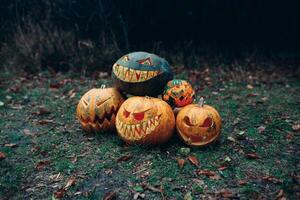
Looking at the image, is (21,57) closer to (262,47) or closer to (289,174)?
(262,47)

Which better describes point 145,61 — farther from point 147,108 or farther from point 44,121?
point 44,121

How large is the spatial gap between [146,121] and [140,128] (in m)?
0.10

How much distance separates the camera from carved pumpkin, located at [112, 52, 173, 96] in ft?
14.6

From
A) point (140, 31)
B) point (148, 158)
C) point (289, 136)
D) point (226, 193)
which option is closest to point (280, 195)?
point (226, 193)

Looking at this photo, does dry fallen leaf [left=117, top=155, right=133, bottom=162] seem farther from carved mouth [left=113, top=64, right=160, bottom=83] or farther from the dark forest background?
the dark forest background

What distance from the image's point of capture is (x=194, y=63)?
9.02m

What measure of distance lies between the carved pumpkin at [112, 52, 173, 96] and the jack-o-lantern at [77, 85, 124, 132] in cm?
20

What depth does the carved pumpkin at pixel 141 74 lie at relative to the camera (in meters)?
4.46

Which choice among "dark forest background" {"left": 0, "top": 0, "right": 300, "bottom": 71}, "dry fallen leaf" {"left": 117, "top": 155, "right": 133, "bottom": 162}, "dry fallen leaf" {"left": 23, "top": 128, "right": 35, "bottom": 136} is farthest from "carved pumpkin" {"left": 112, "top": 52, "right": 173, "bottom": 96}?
"dark forest background" {"left": 0, "top": 0, "right": 300, "bottom": 71}

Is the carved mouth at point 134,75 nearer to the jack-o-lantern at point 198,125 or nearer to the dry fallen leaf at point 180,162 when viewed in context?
the jack-o-lantern at point 198,125

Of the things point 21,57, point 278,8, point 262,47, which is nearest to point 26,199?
point 21,57

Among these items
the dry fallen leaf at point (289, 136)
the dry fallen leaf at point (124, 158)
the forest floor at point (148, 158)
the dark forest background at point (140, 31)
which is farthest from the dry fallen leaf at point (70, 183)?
the dark forest background at point (140, 31)

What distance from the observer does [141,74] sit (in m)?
4.45

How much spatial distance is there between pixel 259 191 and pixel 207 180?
495mm
